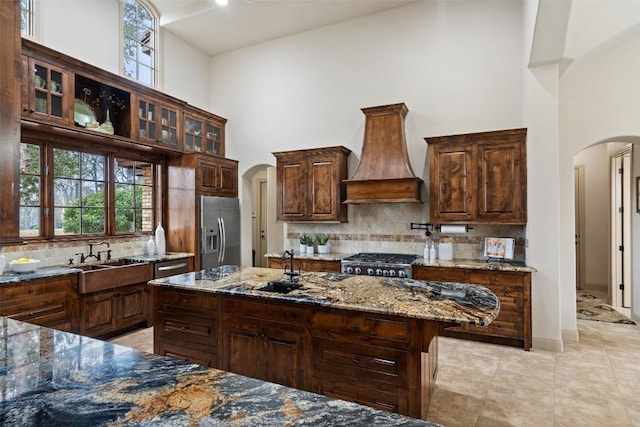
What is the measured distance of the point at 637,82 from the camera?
4086mm

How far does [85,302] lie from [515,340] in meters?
4.87

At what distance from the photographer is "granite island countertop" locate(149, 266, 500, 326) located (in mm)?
1969

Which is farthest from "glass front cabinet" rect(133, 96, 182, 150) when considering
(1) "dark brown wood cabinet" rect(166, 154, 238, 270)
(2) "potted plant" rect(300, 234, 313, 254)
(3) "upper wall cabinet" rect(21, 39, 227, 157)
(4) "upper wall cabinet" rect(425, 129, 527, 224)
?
(4) "upper wall cabinet" rect(425, 129, 527, 224)

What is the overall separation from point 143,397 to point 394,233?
14.5 feet

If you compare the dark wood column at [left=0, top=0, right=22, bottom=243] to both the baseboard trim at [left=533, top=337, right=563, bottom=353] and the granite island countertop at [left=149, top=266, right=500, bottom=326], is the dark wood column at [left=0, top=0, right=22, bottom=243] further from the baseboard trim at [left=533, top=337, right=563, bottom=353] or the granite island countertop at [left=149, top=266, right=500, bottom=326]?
the baseboard trim at [left=533, top=337, right=563, bottom=353]

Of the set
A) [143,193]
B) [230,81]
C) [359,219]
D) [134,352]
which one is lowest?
[134,352]

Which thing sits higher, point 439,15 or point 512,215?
point 439,15

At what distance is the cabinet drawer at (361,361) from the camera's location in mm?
2059

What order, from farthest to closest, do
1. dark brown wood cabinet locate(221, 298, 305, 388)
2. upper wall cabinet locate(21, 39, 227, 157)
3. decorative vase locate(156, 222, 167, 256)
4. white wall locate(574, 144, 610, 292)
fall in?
white wall locate(574, 144, 610, 292) < decorative vase locate(156, 222, 167, 256) < upper wall cabinet locate(21, 39, 227, 157) < dark brown wood cabinet locate(221, 298, 305, 388)

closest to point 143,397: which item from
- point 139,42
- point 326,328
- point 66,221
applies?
point 326,328

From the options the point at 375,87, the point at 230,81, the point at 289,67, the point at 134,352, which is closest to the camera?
the point at 134,352

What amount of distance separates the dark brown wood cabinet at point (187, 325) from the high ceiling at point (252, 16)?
4405 millimetres

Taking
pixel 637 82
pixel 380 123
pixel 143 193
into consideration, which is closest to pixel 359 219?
pixel 380 123

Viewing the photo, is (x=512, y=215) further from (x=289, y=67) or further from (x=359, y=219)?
(x=289, y=67)
